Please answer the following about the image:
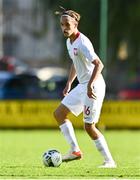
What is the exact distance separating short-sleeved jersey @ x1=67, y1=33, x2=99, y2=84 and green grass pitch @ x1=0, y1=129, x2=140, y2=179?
1.31m

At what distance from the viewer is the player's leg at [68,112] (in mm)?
12070

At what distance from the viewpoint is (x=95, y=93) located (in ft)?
38.3

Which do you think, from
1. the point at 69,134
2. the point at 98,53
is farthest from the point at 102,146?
the point at 98,53

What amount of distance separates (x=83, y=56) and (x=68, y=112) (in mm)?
916

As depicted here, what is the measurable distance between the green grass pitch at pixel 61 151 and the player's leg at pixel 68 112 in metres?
0.20

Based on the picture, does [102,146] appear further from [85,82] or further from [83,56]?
[83,56]

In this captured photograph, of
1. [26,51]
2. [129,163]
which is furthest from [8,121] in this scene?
[26,51]

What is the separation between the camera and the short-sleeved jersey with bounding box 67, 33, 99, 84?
1166 cm

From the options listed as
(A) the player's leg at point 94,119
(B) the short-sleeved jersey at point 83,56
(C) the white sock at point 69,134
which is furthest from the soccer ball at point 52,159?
(B) the short-sleeved jersey at point 83,56

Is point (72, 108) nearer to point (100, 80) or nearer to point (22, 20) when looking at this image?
point (100, 80)

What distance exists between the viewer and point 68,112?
12203 millimetres

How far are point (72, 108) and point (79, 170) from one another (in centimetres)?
93

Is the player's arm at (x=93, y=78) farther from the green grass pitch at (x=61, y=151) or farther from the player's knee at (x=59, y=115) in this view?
the green grass pitch at (x=61, y=151)

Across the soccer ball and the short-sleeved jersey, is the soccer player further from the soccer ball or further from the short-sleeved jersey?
the soccer ball
